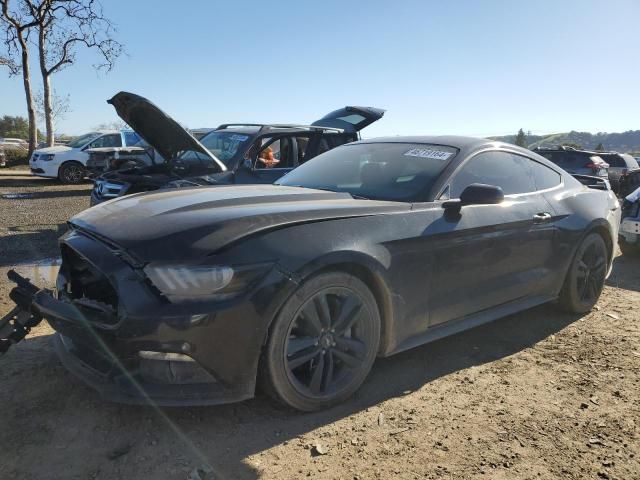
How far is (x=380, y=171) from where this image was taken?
389cm

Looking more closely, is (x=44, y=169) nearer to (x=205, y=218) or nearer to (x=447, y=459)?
(x=205, y=218)

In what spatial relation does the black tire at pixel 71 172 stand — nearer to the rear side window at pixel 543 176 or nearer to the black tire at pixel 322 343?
the rear side window at pixel 543 176

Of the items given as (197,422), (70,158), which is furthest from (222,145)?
(70,158)

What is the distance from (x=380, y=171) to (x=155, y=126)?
4066mm

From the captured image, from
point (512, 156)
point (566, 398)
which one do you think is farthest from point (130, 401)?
point (512, 156)

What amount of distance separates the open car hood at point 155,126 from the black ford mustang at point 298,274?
3008mm

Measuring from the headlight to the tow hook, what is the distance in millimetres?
907

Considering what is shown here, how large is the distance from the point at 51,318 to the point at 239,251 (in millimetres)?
1070

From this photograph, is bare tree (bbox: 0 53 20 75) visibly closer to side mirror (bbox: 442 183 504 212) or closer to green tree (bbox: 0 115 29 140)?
side mirror (bbox: 442 183 504 212)

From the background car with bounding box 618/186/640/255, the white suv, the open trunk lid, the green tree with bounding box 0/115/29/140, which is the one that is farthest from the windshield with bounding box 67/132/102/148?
the green tree with bounding box 0/115/29/140

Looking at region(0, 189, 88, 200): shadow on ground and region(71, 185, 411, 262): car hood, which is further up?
region(71, 185, 411, 262): car hood

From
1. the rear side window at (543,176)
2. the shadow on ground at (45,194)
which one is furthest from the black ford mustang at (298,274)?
the shadow on ground at (45,194)

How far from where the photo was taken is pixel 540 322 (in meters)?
4.58

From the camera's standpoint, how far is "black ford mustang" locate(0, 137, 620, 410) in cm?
247
